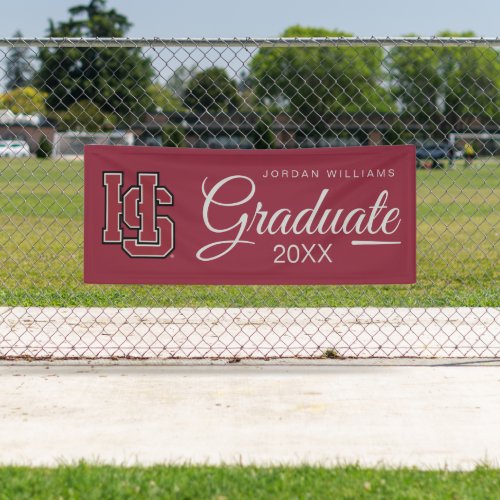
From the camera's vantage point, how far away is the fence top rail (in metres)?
5.88

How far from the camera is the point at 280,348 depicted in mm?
6441

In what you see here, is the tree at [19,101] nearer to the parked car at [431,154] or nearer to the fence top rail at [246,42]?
the fence top rail at [246,42]

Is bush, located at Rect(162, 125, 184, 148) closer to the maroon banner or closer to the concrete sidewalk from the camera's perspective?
the maroon banner

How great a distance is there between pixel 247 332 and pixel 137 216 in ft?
4.89

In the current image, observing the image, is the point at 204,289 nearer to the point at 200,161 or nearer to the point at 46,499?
the point at 200,161

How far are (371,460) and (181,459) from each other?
0.81 meters

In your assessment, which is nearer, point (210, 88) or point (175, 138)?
point (175, 138)

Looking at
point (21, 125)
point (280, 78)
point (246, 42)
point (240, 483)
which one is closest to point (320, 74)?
point (280, 78)

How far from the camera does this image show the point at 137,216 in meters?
5.85

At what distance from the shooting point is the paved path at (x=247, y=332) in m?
6.33

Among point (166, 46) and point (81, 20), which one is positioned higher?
point (81, 20)

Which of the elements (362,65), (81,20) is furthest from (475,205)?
(81,20)

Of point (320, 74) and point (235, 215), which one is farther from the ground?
point (320, 74)

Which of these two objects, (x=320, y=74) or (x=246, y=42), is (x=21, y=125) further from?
(x=320, y=74)
